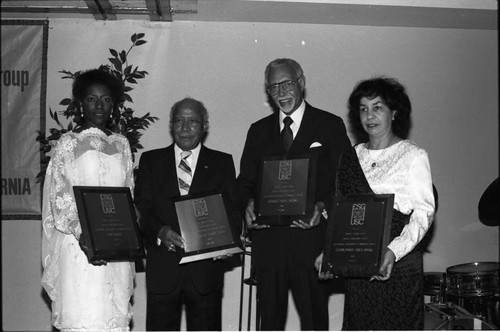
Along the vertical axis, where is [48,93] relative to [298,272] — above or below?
above

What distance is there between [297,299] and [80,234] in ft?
3.63

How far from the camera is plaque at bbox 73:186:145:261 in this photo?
339 centimetres

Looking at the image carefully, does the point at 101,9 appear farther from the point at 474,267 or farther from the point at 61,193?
the point at 474,267

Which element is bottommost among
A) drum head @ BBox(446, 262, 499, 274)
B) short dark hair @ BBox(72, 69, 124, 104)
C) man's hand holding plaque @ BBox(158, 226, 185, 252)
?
drum head @ BBox(446, 262, 499, 274)

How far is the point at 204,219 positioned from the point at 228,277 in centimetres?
228

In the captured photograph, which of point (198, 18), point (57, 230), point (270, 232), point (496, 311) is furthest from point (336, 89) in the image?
point (57, 230)

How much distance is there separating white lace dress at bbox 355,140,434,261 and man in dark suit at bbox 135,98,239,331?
34.8 inches

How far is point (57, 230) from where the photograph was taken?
11.6ft

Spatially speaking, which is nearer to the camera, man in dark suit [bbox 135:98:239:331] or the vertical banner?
man in dark suit [bbox 135:98:239:331]

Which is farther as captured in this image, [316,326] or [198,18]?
[198,18]

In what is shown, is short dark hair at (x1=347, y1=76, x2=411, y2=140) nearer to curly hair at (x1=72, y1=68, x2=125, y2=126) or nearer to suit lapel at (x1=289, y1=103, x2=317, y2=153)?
suit lapel at (x1=289, y1=103, x2=317, y2=153)

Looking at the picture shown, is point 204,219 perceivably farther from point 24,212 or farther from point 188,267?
point 24,212

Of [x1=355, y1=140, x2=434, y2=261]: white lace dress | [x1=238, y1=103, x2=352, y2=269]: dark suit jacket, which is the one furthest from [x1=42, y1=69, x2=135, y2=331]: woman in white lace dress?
[x1=355, y1=140, x2=434, y2=261]: white lace dress

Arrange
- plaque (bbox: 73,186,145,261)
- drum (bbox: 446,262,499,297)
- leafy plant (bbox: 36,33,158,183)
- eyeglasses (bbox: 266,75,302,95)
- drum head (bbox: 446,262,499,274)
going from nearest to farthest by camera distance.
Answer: plaque (bbox: 73,186,145,261)
eyeglasses (bbox: 266,75,302,95)
drum (bbox: 446,262,499,297)
drum head (bbox: 446,262,499,274)
leafy plant (bbox: 36,33,158,183)
